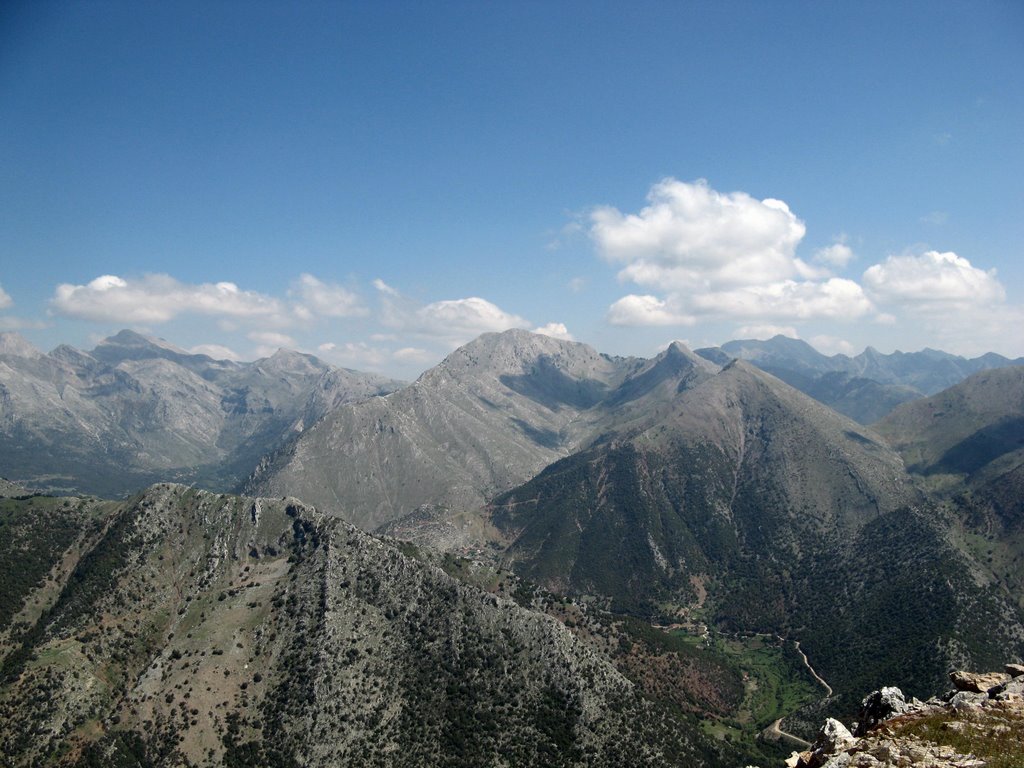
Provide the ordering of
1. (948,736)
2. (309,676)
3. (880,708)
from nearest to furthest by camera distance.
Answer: (948,736) → (880,708) → (309,676)

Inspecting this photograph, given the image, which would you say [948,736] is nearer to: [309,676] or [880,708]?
[880,708]

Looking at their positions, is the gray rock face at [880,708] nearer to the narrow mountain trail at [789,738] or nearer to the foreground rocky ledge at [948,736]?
the foreground rocky ledge at [948,736]

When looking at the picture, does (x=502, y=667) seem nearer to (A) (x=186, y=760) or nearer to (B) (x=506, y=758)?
(B) (x=506, y=758)

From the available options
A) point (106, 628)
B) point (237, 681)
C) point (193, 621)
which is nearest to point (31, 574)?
point (106, 628)

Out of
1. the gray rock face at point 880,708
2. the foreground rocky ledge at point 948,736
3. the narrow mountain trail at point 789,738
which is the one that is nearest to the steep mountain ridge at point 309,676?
the narrow mountain trail at point 789,738

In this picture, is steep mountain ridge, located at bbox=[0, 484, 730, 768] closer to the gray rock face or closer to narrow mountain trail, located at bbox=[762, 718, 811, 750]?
narrow mountain trail, located at bbox=[762, 718, 811, 750]

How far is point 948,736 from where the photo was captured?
136ft

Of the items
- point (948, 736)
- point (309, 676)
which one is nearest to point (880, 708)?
point (948, 736)

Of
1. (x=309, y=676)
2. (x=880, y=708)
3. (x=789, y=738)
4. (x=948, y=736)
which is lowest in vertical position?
(x=789, y=738)

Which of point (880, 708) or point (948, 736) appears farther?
point (880, 708)

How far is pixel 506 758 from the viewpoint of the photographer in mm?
143375

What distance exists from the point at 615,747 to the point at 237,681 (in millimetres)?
105238

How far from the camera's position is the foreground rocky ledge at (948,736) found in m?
39.0

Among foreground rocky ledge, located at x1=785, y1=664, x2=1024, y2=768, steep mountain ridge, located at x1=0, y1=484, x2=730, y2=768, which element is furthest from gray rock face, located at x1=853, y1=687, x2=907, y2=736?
steep mountain ridge, located at x1=0, y1=484, x2=730, y2=768
